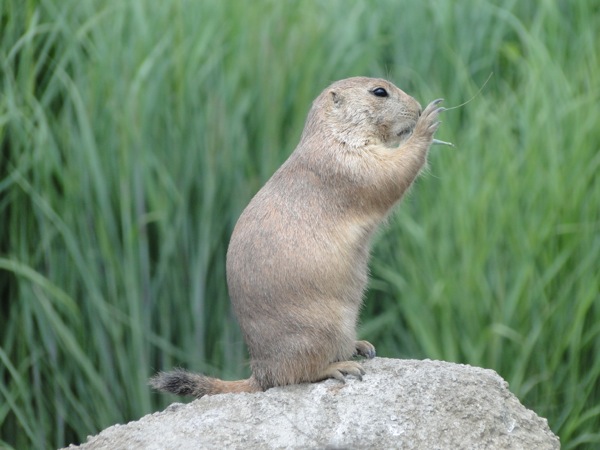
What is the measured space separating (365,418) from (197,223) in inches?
79.0

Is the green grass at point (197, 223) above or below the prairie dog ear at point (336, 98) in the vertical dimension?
below

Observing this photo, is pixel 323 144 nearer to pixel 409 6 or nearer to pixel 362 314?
pixel 362 314

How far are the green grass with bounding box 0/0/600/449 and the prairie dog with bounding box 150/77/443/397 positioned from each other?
43.1 inches

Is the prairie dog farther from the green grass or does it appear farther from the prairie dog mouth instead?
the green grass

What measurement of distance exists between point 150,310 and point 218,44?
139cm

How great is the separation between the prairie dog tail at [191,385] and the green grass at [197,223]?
1.30 m

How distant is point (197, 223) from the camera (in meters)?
5.14

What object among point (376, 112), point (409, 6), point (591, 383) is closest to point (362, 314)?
point (591, 383)

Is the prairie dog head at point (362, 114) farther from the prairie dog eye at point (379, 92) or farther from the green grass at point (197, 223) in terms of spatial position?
the green grass at point (197, 223)

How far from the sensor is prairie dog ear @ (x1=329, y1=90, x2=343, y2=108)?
404cm

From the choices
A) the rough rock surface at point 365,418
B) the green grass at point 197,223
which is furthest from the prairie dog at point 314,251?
the green grass at point 197,223

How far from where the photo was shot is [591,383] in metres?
4.80

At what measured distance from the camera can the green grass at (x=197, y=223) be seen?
191 inches

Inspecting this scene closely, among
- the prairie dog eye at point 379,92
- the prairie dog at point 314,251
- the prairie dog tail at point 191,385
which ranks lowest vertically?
the prairie dog tail at point 191,385
